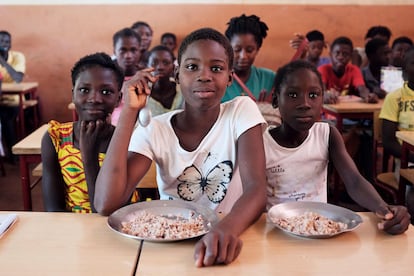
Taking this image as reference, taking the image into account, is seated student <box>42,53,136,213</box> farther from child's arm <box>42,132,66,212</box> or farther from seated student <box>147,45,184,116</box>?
seated student <box>147,45,184,116</box>

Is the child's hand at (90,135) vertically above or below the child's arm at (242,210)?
above

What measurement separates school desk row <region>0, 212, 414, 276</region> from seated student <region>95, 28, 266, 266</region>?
0.14m

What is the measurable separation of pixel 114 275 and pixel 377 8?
559 cm

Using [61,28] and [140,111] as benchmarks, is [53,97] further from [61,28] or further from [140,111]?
[140,111]

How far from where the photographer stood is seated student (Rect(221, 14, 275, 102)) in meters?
2.50

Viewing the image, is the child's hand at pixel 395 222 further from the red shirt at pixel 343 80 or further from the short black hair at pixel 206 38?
the red shirt at pixel 343 80

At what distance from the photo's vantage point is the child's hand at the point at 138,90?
1.31 meters

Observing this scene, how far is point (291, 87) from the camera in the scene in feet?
5.64

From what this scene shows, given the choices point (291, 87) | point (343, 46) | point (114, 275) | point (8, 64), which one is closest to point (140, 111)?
point (114, 275)

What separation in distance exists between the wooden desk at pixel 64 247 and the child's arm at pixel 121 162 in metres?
0.06

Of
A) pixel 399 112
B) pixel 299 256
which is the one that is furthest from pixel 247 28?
pixel 299 256

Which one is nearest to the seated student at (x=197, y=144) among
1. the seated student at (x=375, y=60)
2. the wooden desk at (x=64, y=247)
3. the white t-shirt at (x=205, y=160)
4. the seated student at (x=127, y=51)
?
the white t-shirt at (x=205, y=160)

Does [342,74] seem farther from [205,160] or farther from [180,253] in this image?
[180,253]

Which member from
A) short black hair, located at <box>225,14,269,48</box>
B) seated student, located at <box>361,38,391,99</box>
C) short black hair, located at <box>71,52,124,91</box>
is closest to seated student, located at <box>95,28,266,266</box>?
short black hair, located at <box>71,52,124,91</box>
